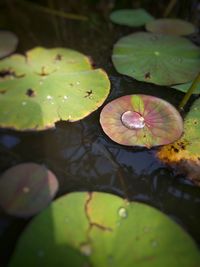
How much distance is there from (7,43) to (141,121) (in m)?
0.86

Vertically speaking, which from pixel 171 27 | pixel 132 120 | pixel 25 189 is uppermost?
pixel 171 27

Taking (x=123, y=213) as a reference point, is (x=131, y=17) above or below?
above

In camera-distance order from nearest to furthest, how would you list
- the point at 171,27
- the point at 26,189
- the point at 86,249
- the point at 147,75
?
the point at 86,249, the point at 26,189, the point at 147,75, the point at 171,27

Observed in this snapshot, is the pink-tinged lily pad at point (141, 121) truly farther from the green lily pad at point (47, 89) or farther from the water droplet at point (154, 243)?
the water droplet at point (154, 243)

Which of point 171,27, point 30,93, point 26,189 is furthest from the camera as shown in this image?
point 171,27

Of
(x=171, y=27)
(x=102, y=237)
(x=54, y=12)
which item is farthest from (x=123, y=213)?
(x=54, y=12)

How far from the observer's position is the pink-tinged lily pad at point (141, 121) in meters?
1.05

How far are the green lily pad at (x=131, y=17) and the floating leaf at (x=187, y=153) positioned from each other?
0.86 meters

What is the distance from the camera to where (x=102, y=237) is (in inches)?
31.7

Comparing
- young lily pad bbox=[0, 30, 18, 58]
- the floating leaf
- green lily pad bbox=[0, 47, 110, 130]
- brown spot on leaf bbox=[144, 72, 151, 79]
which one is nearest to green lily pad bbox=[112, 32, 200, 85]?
brown spot on leaf bbox=[144, 72, 151, 79]

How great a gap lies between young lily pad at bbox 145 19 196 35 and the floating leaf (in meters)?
0.74

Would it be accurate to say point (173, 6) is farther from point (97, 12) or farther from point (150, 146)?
point (150, 146)

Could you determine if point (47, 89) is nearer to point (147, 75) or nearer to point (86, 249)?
point (147, 75)

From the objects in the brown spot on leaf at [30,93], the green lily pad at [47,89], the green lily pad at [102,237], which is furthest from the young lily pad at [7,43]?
the green lily pad at [102,237]
